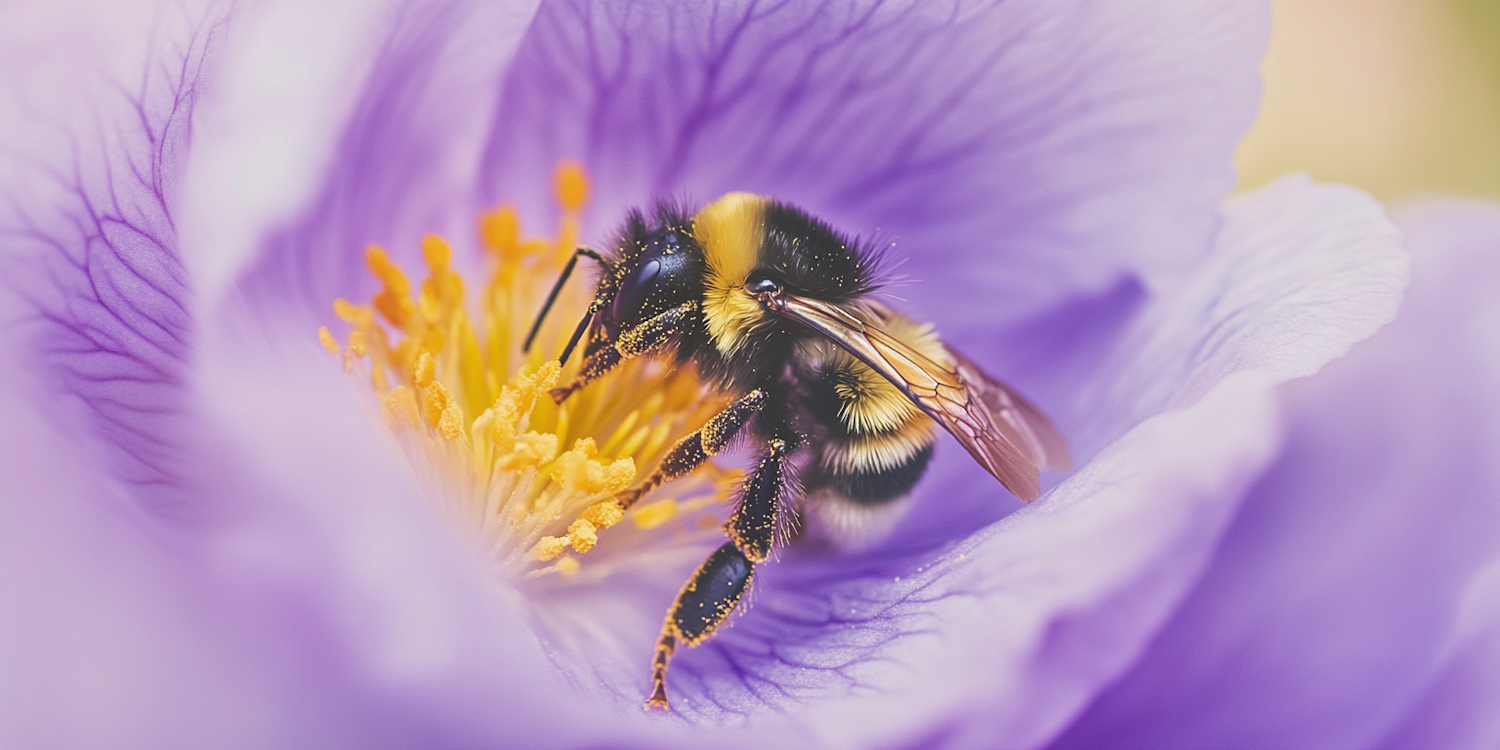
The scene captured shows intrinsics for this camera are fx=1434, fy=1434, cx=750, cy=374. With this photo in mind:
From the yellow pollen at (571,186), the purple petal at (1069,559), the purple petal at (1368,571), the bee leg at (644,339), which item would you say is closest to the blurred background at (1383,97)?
the purple petal at (1368,571)

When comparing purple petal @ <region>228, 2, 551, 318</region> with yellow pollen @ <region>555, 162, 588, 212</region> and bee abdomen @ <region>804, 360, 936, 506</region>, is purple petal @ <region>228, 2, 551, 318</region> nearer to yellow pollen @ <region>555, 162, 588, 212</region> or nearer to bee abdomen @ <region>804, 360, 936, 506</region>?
yellow pollen @ <region>555, 162, 588, 212</region>

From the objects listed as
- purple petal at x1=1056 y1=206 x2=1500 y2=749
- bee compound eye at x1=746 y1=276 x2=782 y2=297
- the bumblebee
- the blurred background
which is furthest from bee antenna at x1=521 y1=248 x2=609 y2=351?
the blurred background

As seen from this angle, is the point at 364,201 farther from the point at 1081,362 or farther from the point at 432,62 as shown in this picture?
the point at 1081,362

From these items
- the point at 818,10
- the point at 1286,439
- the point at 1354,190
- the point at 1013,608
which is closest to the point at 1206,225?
the point at 1354,190

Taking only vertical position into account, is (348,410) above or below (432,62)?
below

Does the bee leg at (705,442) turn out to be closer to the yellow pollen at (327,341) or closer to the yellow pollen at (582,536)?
the yellow pollen at (582,536)
